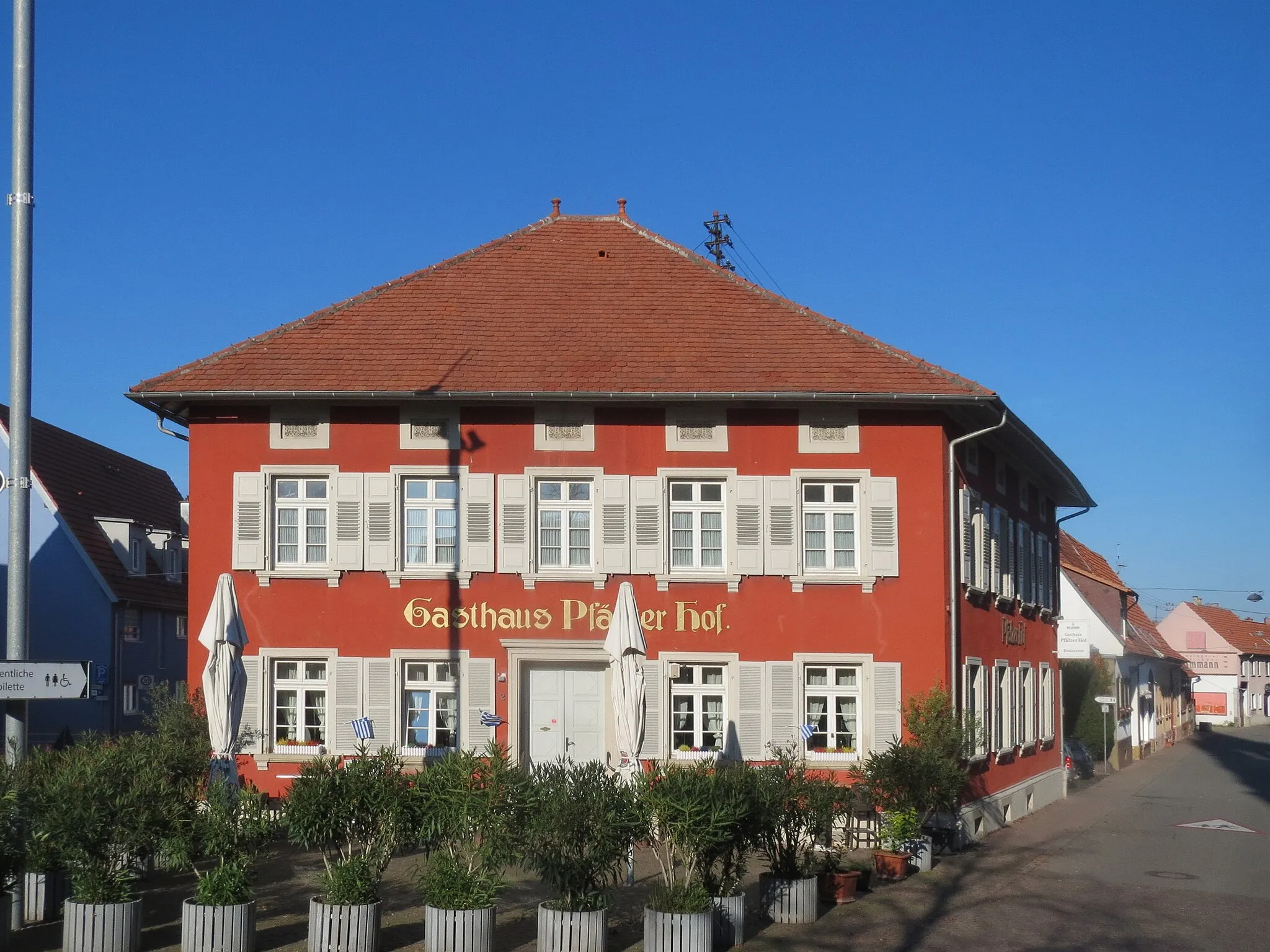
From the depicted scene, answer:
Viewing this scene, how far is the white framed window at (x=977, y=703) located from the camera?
20406 mm

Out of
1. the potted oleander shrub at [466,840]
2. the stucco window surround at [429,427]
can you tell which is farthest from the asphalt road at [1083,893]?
the stucco window surround at [429,427]

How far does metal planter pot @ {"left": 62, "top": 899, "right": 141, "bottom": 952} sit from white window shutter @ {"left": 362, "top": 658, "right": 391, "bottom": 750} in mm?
8642

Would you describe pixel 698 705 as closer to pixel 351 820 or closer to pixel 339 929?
pixel 351 820

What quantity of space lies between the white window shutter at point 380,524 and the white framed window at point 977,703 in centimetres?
842

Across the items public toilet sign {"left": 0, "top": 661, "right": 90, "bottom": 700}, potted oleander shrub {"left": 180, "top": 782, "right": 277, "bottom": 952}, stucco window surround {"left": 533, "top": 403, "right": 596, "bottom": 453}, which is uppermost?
stucco window surround {"left": 533, "top": 403, "right": 596, "bottom": 453}

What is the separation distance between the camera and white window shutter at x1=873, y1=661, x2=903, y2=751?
816 inches

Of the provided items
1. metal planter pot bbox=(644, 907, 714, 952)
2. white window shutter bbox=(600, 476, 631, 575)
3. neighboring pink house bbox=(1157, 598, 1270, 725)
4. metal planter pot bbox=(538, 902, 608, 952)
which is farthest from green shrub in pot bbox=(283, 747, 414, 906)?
neighboring pink house bbox=(1157, 598, 1270, 725)

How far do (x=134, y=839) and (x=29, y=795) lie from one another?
0.91 metres

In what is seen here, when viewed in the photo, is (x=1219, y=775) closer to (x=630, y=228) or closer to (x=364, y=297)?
(x=630, y=228)

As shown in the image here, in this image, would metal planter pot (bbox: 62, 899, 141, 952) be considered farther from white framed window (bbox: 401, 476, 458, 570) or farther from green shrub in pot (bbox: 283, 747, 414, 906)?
white framed window (bbox: 401, 476, 458, 570)

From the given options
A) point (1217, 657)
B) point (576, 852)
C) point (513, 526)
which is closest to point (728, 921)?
point (576, 852)

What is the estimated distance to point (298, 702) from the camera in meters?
21.1

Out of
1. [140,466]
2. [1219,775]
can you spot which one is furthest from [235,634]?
[1219,775]

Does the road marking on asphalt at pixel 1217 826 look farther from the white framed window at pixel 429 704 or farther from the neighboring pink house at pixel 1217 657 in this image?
the neighboring pink house at pixel 1217 657
